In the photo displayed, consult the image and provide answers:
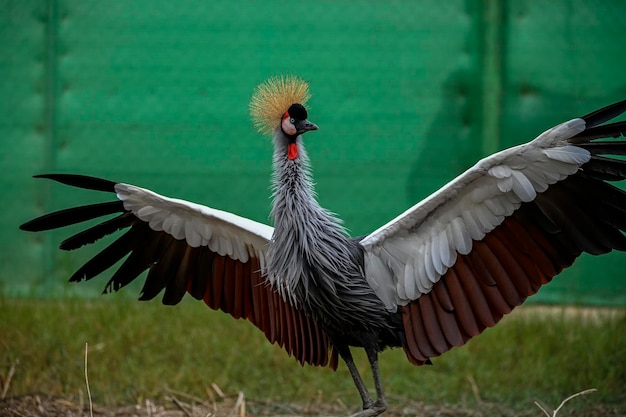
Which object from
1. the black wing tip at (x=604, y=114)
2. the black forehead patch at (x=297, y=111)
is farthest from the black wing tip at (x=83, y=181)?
the black wing tip at (x=604, y=114)

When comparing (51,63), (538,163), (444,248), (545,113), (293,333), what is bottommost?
(293,333)

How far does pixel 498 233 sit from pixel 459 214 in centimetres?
18

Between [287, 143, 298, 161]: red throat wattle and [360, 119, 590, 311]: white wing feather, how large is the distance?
479 millimetres

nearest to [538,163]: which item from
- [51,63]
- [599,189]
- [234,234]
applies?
[599,189]

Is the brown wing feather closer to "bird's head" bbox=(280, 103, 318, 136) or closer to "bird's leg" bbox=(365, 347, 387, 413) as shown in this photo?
"bird's leg" bbox=(365, 347, 387, 413)

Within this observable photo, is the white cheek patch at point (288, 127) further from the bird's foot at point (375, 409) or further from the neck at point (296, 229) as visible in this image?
the bird's foot at point (375, 409)

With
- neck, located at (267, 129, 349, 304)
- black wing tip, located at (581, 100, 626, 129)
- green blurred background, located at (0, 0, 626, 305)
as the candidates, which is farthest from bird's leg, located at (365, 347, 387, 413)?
green blurred background, located at (0, 0, 626, 305)

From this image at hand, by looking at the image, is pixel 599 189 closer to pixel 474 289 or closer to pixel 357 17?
pixel 474 289

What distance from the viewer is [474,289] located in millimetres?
3951

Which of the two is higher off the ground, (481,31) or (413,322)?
(481,31)

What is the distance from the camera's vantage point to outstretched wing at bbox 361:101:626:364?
3.61 m

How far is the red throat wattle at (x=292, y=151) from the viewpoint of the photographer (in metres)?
4.09

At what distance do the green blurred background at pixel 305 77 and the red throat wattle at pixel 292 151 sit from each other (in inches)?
91.0

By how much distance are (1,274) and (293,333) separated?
9.85 ft
